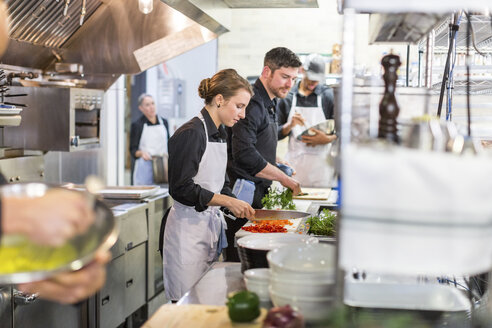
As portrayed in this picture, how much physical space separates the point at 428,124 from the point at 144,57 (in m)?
3.75

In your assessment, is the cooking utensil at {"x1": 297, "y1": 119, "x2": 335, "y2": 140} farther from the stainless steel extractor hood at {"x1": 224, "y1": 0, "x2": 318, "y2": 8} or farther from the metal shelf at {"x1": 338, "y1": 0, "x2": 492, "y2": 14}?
the metal shelf at {"x1": 338, "y1": 0, "x2": 492, "y2": 14}

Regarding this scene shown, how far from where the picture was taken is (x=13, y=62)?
4.12 metres

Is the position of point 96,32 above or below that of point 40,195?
above

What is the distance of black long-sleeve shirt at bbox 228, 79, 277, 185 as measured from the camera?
12.7 ft

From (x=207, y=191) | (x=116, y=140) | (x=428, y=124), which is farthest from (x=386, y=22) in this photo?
(x=116, y=140)

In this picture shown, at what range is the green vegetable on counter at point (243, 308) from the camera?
5.63 feet

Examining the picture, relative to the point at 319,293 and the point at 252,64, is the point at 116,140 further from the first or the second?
the point at 319,293

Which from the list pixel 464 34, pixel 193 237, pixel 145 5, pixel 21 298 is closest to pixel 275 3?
pixel 145 5

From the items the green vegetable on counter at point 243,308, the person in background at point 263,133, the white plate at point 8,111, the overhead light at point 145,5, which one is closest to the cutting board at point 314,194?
the person in background at point 263,133

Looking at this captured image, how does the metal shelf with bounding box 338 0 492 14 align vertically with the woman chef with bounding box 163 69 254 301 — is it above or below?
above

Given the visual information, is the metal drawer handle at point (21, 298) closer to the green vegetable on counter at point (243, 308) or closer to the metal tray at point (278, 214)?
the metal tray at point (278, 214)

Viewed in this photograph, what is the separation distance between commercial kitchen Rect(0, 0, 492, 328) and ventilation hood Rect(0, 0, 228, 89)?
0.01 metres

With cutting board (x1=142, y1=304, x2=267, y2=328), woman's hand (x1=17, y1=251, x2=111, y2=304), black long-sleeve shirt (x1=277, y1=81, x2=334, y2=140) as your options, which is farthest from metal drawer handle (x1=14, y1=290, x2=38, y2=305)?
black long-sleeve shirt (x1=277, y1=81, x2=334, y2=140)

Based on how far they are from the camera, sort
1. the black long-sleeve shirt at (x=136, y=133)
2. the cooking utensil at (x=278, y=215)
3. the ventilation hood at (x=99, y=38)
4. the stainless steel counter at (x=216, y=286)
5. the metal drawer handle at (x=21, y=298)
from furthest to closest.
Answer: the black long-sleeve shirt at (x=136, y=133) < the ventilation hood at (x=99, y=38) < the cooking utensil at (x=278, y=215) < the metal drawer handle at (x=21, y=298) < the stainless steel counter at (x=216, y=286)
